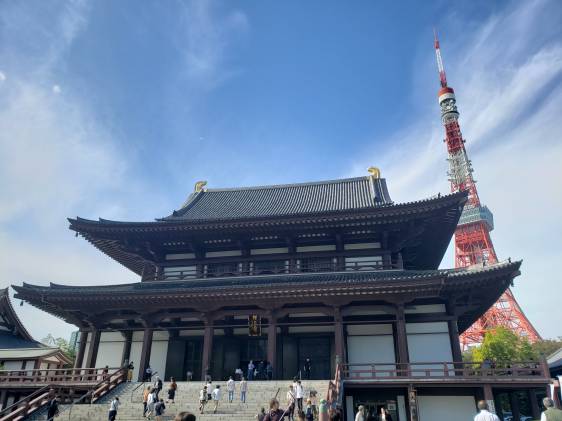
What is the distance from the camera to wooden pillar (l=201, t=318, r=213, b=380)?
74.0 feet

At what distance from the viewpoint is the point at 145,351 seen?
944 inches

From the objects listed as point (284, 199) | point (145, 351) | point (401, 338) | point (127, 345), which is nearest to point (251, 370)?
point (145, 351)

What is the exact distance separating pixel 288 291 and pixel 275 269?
5.04m

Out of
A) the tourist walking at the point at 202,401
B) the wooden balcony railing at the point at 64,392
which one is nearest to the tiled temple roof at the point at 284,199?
the wooden balcony railing at the point at 64,392

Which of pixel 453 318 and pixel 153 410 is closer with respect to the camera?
pixel 153 410

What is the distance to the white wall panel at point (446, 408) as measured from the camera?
20906 millimetres

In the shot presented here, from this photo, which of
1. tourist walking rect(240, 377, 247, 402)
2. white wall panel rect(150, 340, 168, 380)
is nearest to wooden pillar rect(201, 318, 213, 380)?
white wall panel rect(150, 340, 168, 380)

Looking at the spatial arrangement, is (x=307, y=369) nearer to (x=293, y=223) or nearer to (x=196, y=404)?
(x=196, y=404)

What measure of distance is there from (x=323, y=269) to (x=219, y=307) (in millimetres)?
6872

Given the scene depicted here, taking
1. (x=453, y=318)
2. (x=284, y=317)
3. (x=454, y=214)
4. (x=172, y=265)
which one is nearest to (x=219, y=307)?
(x=284, y=317)

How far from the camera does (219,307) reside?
78.1 feet

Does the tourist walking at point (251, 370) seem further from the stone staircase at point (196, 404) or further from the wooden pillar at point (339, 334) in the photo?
the wooden pillar at point (339, 334)

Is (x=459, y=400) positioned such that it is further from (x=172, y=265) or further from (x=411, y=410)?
(x=172, y=265)

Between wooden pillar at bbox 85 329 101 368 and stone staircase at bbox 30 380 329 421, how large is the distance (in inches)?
195
